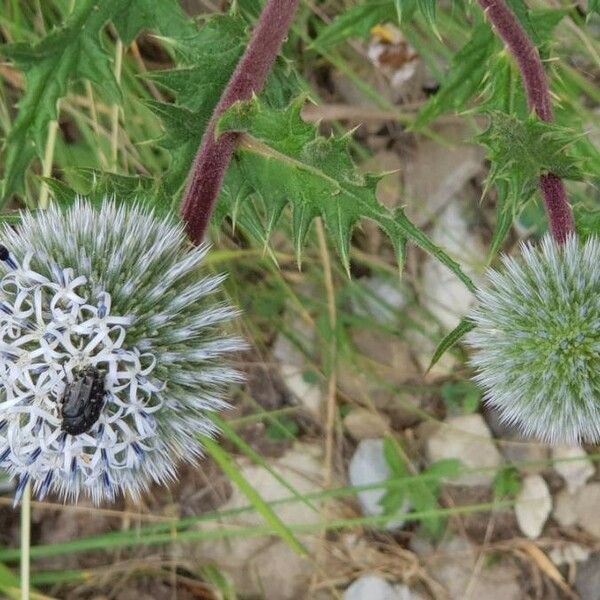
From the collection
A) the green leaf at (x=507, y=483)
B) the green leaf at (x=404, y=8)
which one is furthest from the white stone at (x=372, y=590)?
the green leaf at (x=404, y=8)

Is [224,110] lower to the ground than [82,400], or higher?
higher

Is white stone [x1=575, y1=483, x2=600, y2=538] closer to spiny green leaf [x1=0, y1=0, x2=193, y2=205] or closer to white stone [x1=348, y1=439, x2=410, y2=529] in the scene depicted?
white stone [x1=348, y1=439, x2=410, y2=529]

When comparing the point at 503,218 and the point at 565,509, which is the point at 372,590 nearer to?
the point at 565,509

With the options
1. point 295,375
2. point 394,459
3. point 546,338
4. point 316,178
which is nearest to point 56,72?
point 316,178

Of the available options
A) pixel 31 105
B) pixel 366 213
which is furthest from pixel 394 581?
pixel 31 105

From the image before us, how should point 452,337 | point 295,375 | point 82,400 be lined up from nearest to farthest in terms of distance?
point 82,400
point 452,337
point 295,375

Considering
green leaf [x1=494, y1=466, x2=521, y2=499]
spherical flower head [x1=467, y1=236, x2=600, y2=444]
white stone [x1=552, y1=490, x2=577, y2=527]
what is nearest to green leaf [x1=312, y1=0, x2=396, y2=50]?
spherical flower head [x1=467, y1=236, x2=600, y2=444]
